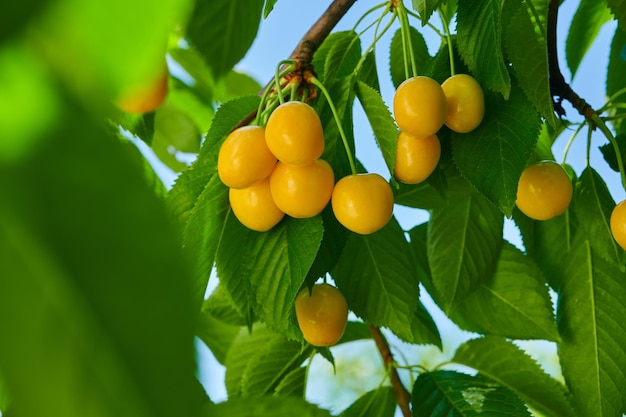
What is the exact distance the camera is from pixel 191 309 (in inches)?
3.7

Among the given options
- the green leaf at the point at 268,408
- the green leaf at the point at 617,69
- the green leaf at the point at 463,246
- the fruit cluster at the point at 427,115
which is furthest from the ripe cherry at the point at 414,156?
the green leaf at the point at 617,69

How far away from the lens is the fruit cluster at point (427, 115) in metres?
0.56

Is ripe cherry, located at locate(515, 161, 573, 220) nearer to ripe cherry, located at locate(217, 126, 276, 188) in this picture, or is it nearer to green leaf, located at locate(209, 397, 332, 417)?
ripe cherry, located at locate(217, 126, 276, 188)

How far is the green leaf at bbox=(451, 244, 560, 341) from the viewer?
82cm

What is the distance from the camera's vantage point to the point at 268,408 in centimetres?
28

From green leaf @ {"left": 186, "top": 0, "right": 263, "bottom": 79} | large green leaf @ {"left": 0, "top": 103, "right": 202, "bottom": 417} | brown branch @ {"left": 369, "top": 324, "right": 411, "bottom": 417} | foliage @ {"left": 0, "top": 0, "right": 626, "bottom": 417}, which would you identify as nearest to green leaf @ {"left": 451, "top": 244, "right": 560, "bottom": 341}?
foliage @ {"left": 0, "top": 0, "right": 626, "bottom": 417}

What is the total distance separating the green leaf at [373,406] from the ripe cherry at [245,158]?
403 millimetres

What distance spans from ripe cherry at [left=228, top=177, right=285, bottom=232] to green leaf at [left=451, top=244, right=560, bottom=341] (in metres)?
0.38

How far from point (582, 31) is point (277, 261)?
2.10ft

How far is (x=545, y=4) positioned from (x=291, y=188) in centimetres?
32

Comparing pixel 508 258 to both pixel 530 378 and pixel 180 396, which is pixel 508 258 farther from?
pixel 180 396

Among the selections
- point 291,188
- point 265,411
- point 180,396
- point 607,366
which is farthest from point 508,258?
point 180,396

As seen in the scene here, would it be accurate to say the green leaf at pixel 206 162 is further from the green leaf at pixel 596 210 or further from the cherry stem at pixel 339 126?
the green leaf at pixel 596 210

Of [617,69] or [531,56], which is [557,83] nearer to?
[531,56]
